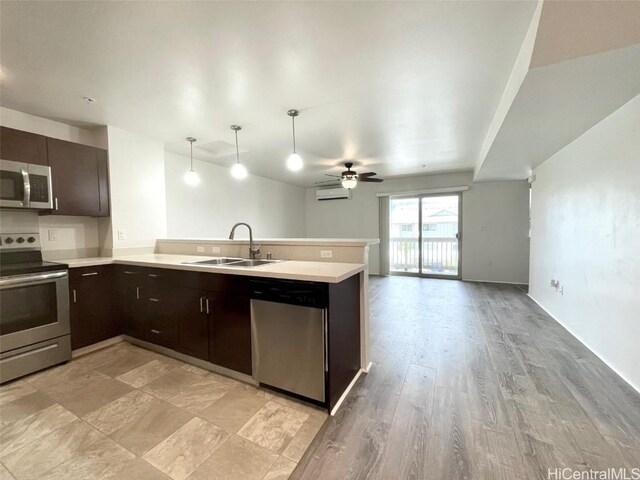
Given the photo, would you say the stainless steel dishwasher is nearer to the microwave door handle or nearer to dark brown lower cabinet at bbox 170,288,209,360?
dark brown lower cabinet at bbox 170,288,209,360

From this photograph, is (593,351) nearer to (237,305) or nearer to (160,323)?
(237,305)

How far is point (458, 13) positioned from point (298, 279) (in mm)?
1838

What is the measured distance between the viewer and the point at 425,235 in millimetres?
6574

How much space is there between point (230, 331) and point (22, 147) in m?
2.58

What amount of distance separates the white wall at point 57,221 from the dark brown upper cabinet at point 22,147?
16.2 inches

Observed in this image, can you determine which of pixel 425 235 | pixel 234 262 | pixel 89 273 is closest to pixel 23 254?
pixel 89 273

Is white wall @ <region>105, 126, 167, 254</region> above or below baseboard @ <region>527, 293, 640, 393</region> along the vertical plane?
above

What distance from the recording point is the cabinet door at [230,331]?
6.73 feet

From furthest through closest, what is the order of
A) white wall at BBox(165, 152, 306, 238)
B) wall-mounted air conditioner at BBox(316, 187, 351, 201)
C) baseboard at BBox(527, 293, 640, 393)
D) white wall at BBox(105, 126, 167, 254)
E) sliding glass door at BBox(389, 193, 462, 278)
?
wall-mounted air conditioner at BBox(316, 187, 351, 201) → sliding glass door at BBox(389, 193, 462, 278) → white wall at BBox(165, 152, 306, 238) → white wall at BBox(105, 126, 167, 254) → baseboard at BBox(527, 293, 640, 393)

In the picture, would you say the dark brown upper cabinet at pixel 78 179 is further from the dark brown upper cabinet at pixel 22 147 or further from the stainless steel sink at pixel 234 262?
the stainless steel sink at pixel 234 262

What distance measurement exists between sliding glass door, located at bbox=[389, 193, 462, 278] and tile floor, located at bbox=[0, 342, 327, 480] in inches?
218

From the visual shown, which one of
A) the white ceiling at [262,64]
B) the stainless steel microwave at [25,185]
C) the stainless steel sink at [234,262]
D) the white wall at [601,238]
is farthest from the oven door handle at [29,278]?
the white wall at [601,238]

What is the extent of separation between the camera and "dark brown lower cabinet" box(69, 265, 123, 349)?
2.55 metres

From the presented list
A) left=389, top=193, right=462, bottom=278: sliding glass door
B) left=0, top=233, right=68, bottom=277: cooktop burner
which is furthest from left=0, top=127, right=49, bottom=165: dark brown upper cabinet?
left=389, top=193, right=462, bottom=278: sliding glass door
